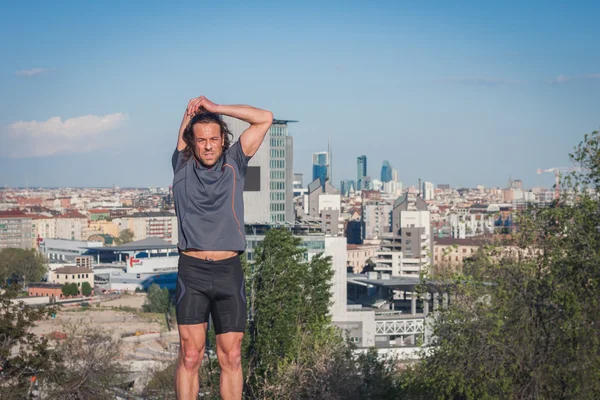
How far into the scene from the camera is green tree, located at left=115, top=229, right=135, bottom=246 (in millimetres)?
90969

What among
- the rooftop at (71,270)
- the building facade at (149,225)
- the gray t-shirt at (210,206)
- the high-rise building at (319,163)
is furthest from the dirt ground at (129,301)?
the high-rise building at (319,163)

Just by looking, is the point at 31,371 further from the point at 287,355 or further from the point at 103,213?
the point at 103,213

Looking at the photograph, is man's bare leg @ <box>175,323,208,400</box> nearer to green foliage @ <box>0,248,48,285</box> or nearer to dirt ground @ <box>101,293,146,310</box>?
dirt ground @ <box>101,293,146,310</box>

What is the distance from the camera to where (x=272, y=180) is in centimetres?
3597

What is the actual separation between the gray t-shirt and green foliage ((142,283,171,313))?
43891 millimetres

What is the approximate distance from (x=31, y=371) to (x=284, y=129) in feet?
78.8

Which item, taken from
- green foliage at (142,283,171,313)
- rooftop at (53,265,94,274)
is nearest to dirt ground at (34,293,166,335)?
green foliage at (142,283,171,313)

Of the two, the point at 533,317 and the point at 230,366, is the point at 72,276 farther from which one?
the point at 230,366

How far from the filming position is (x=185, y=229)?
3398 mm

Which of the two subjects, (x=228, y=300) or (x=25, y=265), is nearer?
(x=228, y=300)

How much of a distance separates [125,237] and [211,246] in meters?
91.5

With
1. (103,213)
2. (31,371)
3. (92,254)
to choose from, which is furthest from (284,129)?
(103,213)

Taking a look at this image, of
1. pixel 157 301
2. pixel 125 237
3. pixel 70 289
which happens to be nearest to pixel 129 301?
pixel 70 289

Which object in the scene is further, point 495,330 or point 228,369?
point 495,330
